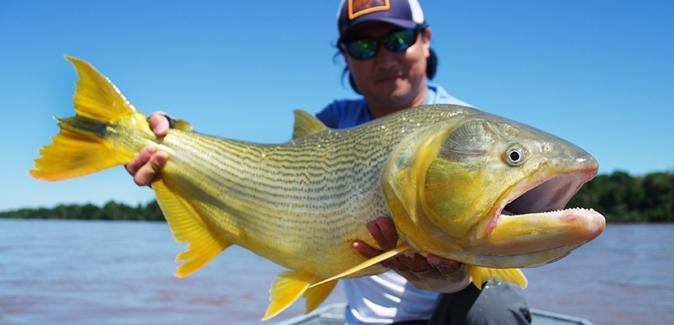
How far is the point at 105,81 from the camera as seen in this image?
12.0ft

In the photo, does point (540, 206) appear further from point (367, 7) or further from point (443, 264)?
point (367, 7)

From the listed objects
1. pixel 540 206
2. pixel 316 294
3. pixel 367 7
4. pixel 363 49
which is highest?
pixel 367 7

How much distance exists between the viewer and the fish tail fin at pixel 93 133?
11.6 feet

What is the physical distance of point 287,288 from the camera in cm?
307

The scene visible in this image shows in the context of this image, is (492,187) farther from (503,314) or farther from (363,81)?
(363,81)

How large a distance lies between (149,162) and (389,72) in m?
1.88

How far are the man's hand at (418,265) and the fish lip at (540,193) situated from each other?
19.3 inches

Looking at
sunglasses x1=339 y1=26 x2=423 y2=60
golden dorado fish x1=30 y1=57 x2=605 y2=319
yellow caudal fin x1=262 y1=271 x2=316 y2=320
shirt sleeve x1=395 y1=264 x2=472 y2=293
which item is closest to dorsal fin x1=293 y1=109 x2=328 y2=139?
golden dorado fish x1=30 y1=57 x2=605 y2=319

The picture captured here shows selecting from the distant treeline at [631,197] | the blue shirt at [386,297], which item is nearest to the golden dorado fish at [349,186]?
the blue shirt at [386,297]

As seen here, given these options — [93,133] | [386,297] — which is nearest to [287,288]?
[386,297]

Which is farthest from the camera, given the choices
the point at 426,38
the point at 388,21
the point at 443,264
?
the point at 426,38

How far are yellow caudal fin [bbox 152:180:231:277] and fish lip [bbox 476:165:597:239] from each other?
204cm

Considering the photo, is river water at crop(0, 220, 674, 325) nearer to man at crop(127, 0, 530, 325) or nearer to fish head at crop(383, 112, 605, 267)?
man at crop(127, 0, 530, 325)

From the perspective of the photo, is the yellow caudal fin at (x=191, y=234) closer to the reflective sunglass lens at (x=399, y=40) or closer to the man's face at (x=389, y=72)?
the man's face at (x=389, y=72)
